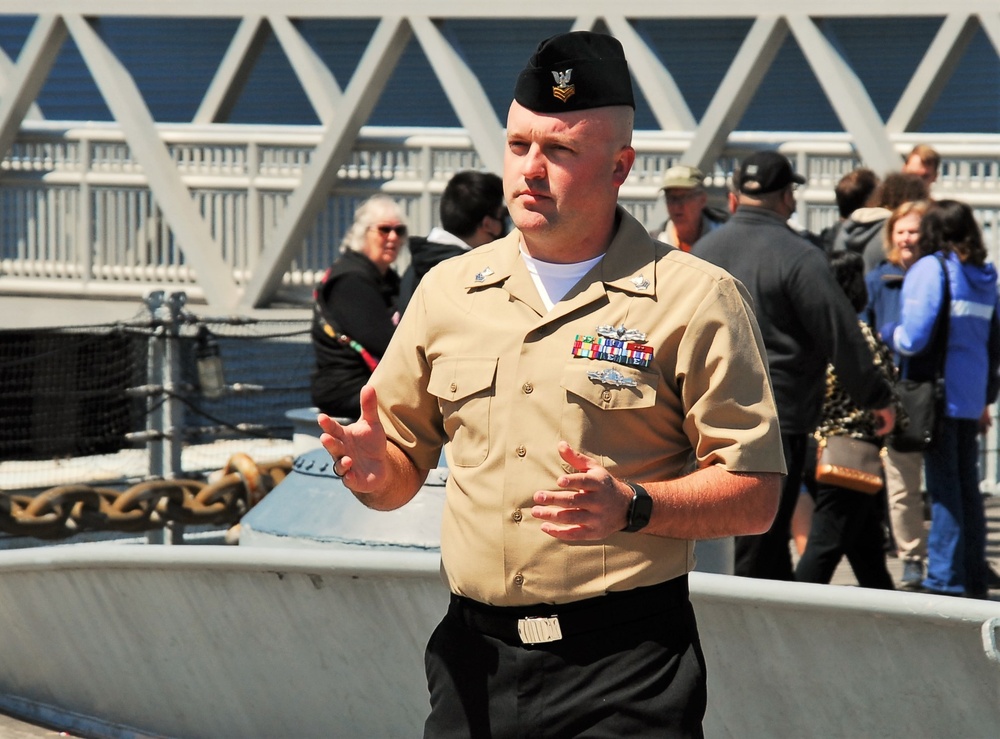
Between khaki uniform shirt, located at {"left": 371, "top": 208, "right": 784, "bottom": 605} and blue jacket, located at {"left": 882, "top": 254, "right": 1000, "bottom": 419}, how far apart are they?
4679 millimetres

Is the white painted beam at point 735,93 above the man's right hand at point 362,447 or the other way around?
above

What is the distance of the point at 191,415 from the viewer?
Result: 9.80 metres

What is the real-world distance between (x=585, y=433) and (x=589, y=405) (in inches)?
2.0

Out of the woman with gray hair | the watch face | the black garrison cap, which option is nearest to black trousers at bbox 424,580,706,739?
the watch face

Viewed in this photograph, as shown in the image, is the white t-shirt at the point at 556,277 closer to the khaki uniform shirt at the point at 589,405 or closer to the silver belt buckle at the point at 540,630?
the khaki uniform shirt at the point at 589,405

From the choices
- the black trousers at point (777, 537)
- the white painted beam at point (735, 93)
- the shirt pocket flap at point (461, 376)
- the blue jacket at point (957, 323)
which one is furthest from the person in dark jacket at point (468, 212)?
the white painted beam at point (735, 93)

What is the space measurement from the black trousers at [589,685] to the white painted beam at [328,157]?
10.7m

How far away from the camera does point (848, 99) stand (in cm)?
1182

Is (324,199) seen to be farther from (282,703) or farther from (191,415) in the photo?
(282,703)

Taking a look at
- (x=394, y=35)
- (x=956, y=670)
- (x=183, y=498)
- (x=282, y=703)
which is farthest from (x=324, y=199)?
(x=956, y=670)

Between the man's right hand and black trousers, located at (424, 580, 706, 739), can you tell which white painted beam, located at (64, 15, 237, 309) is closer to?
the man's right hand

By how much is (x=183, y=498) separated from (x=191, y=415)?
44.4 inches

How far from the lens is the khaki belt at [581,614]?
9.69 feet

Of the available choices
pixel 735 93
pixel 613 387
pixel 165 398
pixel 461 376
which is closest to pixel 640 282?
pixel 613 387
